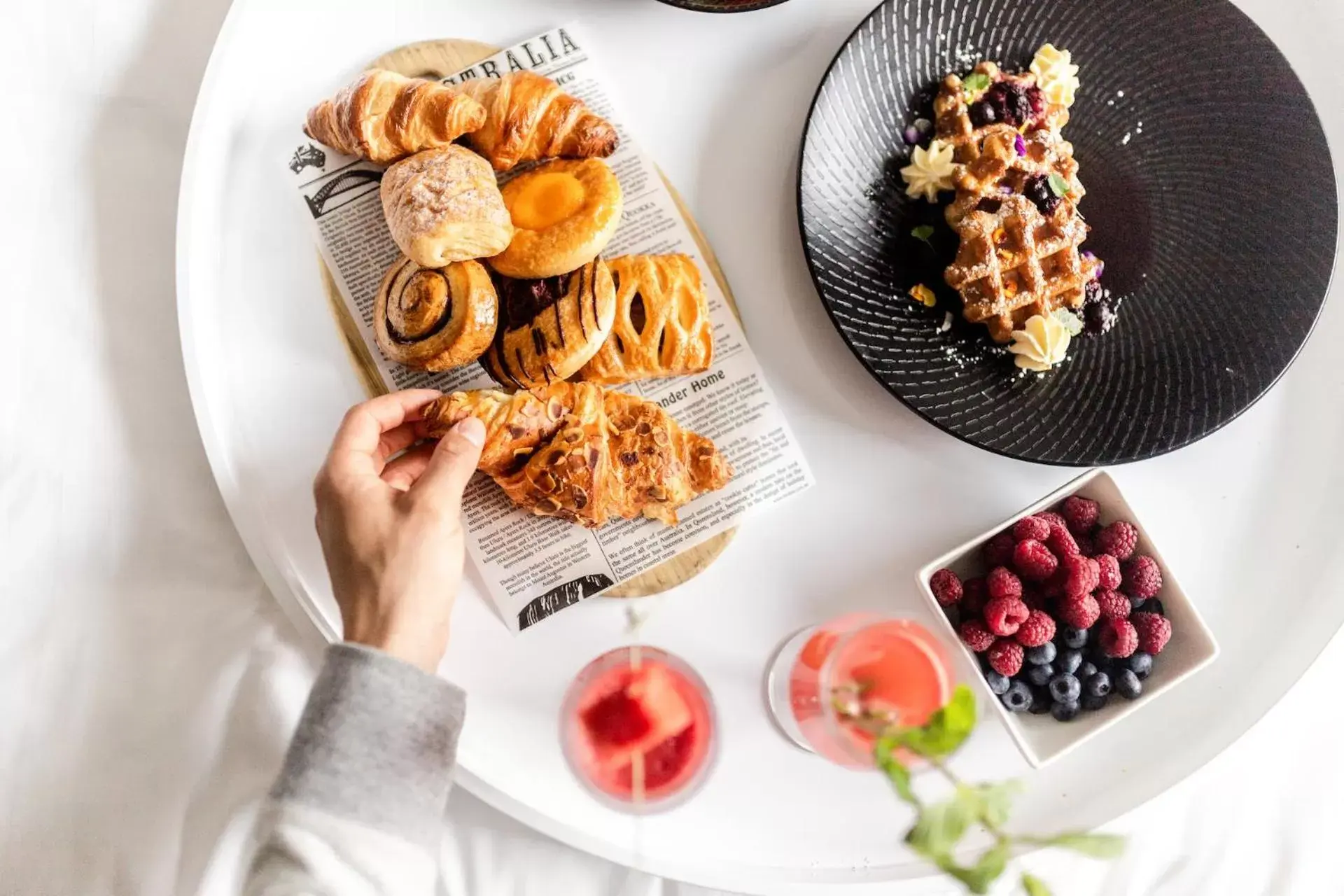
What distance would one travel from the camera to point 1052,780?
1171 millimetres

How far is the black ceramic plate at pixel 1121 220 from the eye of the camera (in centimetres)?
112

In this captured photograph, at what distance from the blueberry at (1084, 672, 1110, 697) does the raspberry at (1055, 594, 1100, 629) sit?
0.21 feet

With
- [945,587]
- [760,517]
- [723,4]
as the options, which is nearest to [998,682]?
[945,587]

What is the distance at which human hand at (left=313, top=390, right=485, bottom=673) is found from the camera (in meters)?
0.94

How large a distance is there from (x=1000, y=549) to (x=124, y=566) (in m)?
1.11

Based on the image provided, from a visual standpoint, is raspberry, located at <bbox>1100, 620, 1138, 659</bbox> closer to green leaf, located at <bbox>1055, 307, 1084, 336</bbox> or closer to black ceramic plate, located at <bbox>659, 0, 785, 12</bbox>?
green leaf, located at <bbox>1055, 307, 1084, 336</bbox>

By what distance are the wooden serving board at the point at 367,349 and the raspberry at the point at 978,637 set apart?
1.01 ft

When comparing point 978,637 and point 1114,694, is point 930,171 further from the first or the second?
point 1114,694

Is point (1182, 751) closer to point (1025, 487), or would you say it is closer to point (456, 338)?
point (1025, 487)

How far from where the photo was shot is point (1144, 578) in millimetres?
1092

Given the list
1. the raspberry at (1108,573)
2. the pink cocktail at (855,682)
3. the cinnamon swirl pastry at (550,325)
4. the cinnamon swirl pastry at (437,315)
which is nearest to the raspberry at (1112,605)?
the raspberry at (1108,573)

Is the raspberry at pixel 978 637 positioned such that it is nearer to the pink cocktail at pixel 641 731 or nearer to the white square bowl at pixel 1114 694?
the white square bowl at pixel 1114 694

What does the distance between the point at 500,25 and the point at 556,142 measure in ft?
0.68

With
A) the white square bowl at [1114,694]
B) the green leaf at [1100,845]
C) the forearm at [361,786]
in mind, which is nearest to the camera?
the green leaf at [1100,845]
